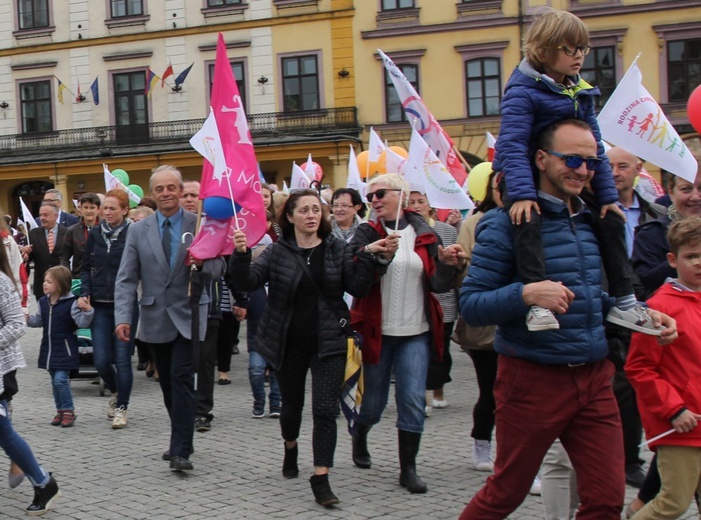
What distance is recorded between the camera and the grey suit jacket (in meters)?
6.48

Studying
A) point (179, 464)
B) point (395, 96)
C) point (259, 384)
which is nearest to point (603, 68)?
point (395, 96)

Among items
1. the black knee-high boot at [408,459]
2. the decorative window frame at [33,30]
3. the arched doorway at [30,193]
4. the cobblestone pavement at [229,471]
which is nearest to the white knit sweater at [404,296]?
Result: the black knee-high boot at [408,459]

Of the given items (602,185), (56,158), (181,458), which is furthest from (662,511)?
(56,158)

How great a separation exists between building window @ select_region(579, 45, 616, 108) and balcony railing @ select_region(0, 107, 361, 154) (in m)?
7.96

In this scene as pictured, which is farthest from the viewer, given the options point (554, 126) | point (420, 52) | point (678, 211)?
point (420, 52)

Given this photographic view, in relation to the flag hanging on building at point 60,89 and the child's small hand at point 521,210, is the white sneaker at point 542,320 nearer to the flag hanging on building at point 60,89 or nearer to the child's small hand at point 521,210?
the child's small hand at point 521,210

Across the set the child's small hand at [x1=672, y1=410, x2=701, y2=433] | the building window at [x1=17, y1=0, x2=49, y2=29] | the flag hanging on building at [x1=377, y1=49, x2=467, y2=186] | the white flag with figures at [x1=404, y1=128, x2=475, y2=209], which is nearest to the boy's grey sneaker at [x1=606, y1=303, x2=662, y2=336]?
the child's small hand at [x1=672, y1=410, x2=701, y2=433]

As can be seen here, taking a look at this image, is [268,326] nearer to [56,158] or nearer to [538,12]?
[538,12]

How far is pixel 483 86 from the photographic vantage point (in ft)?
107

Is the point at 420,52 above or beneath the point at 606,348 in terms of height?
above

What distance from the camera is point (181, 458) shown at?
6434 mm

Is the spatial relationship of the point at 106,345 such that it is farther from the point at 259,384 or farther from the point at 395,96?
the point at 395,96

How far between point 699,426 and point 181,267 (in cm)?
370

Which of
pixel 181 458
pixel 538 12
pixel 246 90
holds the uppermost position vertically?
pixel 246 90
